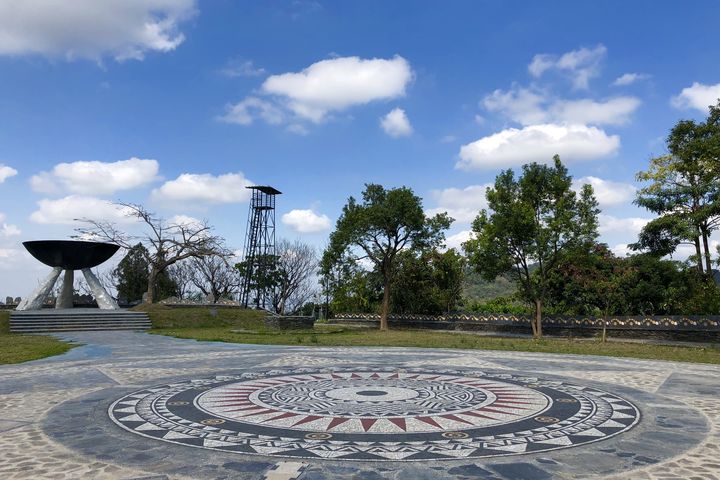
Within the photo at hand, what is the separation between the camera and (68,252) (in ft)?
107

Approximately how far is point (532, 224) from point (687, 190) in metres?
8.86

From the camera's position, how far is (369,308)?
42.8 metres

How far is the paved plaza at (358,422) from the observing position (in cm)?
498

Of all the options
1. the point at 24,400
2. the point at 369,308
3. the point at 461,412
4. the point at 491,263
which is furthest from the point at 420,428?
the point at 369,308

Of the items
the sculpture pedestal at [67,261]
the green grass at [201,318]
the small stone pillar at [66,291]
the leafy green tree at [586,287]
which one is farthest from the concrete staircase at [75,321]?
the leafy green tree at [586,287]

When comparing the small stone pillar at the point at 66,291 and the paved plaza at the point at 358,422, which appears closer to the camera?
the paved plaza at the point at 358,422

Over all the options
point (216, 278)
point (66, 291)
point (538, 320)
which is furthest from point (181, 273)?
point (538, 320)

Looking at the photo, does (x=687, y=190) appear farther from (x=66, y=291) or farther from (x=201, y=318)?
(x=66, y=291)

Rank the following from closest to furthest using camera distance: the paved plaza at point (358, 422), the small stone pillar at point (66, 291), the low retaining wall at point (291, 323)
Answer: the paved plaza at point (358, 422)
the low retaining wall at point (291, 323)
the small stone pillar at point (66, 291)

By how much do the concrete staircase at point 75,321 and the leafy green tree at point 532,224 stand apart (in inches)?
765

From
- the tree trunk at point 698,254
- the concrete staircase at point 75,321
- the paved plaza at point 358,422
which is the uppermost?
the tree trunk at point 698,254

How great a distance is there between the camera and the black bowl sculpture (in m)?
32.1

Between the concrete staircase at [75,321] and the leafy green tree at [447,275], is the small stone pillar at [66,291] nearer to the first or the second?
the concrete staircase at [75,321]

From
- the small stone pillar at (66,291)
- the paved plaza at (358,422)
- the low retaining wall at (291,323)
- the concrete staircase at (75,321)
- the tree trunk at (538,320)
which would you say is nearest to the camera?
the paved plaza at (358,422)
